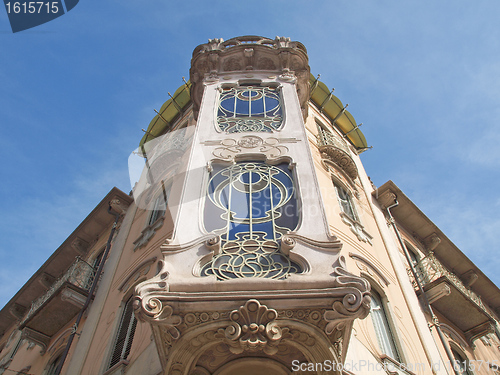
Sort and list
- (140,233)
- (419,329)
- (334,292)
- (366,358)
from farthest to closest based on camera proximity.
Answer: (140,233) < (419,329) < (366,358) < (334,292)

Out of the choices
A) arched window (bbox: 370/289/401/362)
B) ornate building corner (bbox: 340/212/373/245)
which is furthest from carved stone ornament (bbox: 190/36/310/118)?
arched window (bbox: 370/289/401/362)

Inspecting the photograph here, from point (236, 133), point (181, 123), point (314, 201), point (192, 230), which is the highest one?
point (181, 123)

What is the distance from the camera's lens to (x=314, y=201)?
7617 mm

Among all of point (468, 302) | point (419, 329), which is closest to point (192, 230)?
point (419, 329)

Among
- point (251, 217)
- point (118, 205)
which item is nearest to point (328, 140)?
point (118, 205)

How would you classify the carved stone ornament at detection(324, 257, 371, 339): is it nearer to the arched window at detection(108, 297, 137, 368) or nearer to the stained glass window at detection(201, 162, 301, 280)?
the stained glass window at detection(201, 162, 301, 280)

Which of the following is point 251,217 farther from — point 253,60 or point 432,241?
point 432,241

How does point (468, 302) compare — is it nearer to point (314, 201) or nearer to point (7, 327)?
point (314, 201)

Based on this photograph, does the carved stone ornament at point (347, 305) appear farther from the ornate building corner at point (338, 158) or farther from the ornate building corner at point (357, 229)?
the ornate building corner at point (338, 158)

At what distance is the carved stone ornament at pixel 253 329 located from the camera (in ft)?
18.7

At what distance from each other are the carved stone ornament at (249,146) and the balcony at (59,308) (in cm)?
513

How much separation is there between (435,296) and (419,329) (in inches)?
84.7
